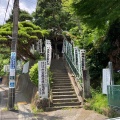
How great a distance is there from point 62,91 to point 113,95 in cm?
482

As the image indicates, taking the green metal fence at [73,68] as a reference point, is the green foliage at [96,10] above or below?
above

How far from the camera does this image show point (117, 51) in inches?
521

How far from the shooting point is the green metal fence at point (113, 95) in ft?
30.2

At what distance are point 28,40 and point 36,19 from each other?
916 centimetres

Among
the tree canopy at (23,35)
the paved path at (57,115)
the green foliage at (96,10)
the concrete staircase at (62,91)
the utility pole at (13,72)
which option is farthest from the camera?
the tree canopy at (23,35)

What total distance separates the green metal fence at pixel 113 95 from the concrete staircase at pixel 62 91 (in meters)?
2.89

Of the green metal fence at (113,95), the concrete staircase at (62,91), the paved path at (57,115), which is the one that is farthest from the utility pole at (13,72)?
the green metal fence at (113,95)

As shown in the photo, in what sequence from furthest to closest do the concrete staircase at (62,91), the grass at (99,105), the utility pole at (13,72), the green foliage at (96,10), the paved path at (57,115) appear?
the concrete staircase at (62,91), the utility pole at (13,72), the paved path at (57,115), the grass at (99,105), the green foliage at (96,10)

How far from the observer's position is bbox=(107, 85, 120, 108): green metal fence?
9211 millimetres

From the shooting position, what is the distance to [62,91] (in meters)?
13.8

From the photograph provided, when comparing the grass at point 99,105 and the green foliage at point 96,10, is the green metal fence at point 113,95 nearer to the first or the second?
the grass at point 99,105

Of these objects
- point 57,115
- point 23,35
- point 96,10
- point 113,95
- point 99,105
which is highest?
point 23,35

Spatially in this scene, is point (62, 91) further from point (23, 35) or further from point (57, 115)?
point (23, 35)

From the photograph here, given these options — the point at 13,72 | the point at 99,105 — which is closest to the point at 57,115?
the point at 99,105
